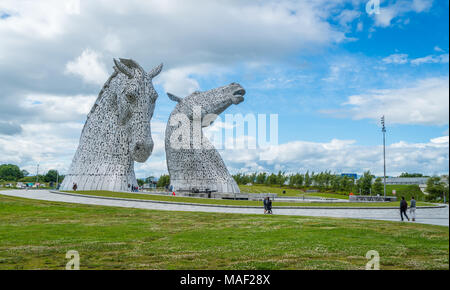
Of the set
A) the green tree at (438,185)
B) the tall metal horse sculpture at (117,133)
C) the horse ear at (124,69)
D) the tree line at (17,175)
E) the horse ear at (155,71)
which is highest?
the horse ear at (155,71)

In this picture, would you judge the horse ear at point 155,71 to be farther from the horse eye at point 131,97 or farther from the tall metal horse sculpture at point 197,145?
the tall metal horse sculpture at point 197,145

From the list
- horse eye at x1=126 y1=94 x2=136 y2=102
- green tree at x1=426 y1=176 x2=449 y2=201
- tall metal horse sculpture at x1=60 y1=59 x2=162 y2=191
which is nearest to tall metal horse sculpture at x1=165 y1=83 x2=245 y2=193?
A: tall metal horse sculpture at x1=60 y1=59 x2=162 y2=191

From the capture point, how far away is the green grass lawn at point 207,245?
6.25m

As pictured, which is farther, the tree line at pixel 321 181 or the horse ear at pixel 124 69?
the tree line at pixel 321 181

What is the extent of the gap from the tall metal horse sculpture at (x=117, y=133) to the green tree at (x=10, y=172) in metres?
74.6

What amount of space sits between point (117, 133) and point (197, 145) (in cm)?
787

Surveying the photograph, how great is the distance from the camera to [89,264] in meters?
6.19

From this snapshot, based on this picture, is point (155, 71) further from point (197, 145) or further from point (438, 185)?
point (438, 185)

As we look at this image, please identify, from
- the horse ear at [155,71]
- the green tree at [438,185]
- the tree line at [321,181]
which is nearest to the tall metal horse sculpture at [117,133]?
the horse ear at [155,71]

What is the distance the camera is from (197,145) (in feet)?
111

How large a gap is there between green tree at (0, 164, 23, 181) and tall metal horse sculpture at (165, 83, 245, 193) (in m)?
76.2

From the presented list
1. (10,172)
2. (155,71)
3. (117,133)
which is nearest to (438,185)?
(117,133)

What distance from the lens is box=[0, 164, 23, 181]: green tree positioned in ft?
300
